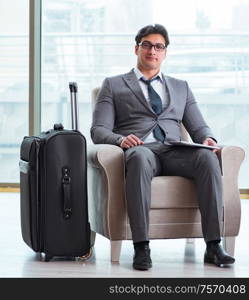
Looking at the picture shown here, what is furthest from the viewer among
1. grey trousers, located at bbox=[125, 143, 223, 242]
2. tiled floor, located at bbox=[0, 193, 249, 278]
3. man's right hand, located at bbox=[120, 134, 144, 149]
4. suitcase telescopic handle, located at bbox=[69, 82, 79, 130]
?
suitcase telescopic handle, located at bbox=[69, 82, 79, 130]

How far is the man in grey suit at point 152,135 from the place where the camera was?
10.7 ft

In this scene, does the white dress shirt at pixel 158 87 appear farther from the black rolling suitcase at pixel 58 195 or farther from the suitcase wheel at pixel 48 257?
the suitcase wheel at pixel 48 257

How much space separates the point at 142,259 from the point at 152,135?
2.36 feet

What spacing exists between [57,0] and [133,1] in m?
0.69

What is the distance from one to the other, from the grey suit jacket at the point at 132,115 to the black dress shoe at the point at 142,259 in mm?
604

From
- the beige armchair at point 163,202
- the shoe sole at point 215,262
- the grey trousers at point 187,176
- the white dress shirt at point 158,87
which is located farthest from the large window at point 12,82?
the shoe sole at point 215,262

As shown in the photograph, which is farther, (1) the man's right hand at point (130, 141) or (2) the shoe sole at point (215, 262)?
(1) the man's right hand at point (130, 141)

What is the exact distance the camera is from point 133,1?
6598 millimetres

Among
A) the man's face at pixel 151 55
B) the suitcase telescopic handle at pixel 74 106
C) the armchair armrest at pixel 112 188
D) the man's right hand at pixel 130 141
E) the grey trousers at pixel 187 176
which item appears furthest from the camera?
the man's face at pixel 151 55

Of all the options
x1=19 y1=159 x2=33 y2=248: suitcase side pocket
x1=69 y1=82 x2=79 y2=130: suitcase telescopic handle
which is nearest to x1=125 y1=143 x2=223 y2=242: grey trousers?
x1=69 y1=82 x2=79 y2=130: suitcase telescopic handle

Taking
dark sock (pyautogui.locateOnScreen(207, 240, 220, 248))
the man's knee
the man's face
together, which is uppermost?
the man's face

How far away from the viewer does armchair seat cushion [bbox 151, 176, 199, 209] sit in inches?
132

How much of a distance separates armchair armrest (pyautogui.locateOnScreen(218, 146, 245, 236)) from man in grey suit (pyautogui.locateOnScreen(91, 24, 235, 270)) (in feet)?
0.35

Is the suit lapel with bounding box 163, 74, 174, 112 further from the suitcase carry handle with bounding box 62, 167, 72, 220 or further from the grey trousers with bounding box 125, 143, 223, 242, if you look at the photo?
the suitcase carry handle with bounding box 62, 167, 72, 220
